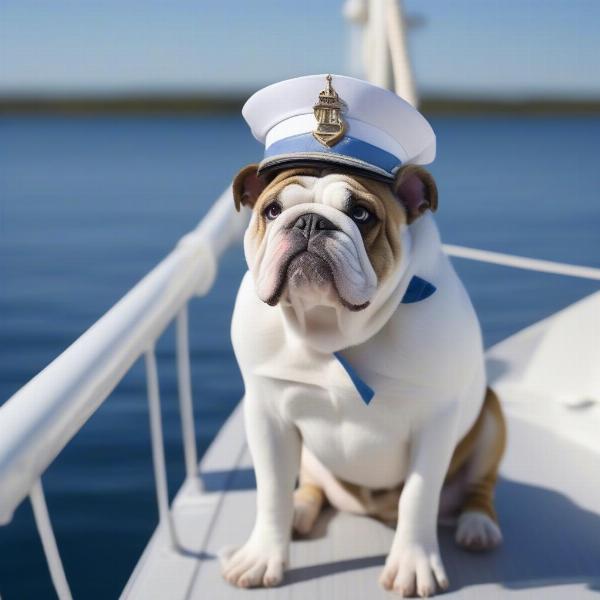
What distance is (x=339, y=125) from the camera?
132cm

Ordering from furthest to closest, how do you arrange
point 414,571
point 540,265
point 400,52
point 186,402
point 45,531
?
point 540,265 < point 186,402 < point 400,52 < point 414,571 < point 45,531

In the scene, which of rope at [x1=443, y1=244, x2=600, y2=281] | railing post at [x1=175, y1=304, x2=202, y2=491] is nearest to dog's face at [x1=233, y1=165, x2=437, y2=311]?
railing post at [x1=175, y1=304, x2=202, y2=491]

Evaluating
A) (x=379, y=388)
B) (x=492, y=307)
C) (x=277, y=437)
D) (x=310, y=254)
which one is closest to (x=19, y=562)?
(x=277, y=437)

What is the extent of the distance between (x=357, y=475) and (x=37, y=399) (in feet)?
2.26

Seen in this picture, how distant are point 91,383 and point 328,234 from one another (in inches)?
13.8

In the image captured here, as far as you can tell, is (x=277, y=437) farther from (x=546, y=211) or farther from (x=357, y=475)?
(x=546, y=211)

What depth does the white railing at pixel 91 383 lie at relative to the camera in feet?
3.18

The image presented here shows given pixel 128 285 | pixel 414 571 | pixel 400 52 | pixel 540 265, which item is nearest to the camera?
pixel 414 571

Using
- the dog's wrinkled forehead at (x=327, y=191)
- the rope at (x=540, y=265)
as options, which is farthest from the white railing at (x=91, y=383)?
the rope at (x=540, y=265)

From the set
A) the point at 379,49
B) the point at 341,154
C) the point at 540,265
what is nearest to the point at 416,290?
the point at 341,154

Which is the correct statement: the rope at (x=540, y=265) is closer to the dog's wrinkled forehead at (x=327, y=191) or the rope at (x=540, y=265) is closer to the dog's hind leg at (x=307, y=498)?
the dog's hind leg at (x=307, y=498)

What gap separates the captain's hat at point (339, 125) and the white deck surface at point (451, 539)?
2.19ft

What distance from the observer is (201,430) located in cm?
391

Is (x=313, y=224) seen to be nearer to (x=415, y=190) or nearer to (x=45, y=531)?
(x=415, y=190)
